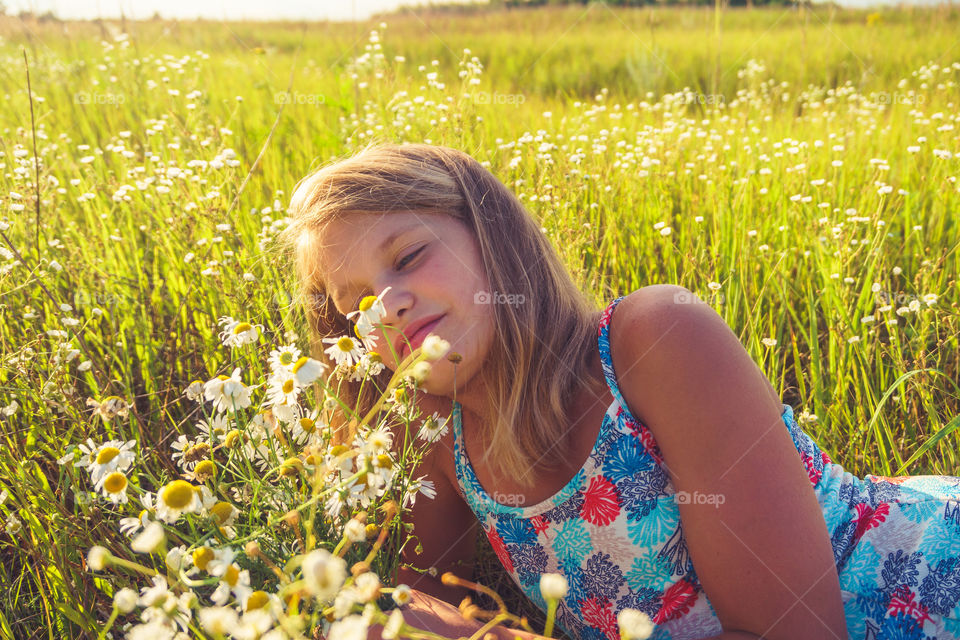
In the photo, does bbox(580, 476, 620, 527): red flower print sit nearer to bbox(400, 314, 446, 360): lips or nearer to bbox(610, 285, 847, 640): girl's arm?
bbox(610, 285, 847, 640): girl's arm

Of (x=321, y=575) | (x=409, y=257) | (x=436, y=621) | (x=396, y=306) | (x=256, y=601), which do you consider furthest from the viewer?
(x=409, y=257)

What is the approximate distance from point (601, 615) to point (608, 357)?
50cm

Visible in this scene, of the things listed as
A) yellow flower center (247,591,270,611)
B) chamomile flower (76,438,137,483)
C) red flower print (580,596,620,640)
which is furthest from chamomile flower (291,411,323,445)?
red flower print (580,596,620,640)

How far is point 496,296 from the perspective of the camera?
1.42 metres

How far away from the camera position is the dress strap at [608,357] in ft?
4.29

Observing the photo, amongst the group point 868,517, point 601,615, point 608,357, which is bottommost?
point 601,615

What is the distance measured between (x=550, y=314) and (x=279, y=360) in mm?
586

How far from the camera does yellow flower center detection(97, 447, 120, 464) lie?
3.28 ft

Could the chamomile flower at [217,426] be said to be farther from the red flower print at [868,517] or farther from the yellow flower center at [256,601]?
the red flower print at [868,517]

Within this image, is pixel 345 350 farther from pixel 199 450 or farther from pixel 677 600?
pixel 677 600

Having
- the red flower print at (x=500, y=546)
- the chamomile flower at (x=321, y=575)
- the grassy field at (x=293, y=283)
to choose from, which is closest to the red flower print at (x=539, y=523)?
the red flower print at (x=500, y=546)

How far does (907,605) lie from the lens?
50.1 inches

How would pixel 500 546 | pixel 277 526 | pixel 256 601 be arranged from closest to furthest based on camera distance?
1. pixel 256 601
2. pixel 277 526
3. pixel 500 546

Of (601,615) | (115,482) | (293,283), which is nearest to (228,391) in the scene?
(115,482)
